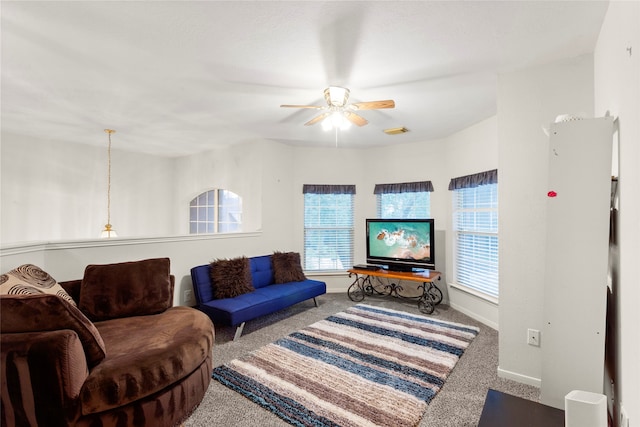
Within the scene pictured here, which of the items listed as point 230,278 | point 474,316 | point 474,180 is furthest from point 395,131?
point 230,278

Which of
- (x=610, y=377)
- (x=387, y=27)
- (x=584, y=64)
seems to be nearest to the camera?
(x=610, y=377)

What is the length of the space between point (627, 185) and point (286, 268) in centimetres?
359

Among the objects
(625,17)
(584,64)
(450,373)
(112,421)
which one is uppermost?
(584,64)

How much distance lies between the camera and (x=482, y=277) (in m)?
3.71

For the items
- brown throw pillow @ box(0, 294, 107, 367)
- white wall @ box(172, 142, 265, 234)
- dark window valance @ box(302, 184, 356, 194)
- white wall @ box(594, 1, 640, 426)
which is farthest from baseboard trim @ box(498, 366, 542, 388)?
white wall @ box(172, 142, 265, 234)

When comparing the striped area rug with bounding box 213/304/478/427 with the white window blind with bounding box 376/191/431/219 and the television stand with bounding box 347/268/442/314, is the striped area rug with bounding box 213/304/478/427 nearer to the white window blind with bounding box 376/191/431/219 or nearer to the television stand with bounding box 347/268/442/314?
the television stand with bounding box 347/268/442/314

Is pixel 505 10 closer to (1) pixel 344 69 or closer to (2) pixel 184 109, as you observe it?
(1) pixel 344 69

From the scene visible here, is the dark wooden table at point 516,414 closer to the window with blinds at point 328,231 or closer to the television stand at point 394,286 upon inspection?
the television stand at point 394,286

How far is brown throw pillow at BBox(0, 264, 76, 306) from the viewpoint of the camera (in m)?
1.59

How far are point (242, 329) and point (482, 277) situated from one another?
3009 millimetres

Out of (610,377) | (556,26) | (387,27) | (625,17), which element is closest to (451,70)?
(556,26)

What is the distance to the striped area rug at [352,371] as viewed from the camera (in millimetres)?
1960

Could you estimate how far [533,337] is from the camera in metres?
2.26

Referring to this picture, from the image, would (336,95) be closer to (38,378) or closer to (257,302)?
(257,302)
